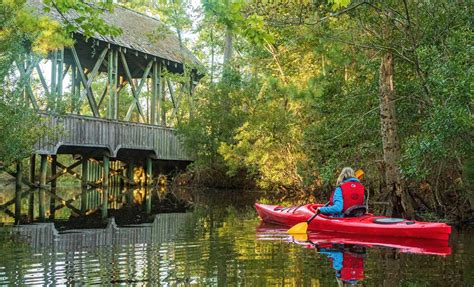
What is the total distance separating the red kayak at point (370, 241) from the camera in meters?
9.12

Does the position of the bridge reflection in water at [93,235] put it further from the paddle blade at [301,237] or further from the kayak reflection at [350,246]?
the paddle blade at [301,237]

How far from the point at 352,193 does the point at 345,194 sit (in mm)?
138

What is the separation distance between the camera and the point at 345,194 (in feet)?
37.5

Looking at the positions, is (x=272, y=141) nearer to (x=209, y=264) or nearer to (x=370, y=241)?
(x=370, y=241)

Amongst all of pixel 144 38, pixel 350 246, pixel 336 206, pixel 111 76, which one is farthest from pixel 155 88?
pixel 350 246

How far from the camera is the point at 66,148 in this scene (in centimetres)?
2388

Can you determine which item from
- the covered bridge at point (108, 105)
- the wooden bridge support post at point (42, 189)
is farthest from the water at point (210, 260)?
the covered bridge at point (108, 105)

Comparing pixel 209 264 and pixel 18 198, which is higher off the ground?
pixel 18 198

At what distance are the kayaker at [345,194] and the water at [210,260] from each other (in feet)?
2.69

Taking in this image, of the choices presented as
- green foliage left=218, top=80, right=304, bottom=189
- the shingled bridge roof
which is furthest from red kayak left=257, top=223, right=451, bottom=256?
the shingled bridge roof

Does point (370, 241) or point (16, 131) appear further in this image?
point (16, 131)

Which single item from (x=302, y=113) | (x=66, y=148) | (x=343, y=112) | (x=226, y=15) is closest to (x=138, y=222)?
(x=343, y=112)

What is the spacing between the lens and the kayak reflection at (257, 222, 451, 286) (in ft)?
23.7

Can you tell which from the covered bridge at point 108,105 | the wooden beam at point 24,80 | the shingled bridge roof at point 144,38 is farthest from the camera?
the shingled bridge roof at point 144,38
